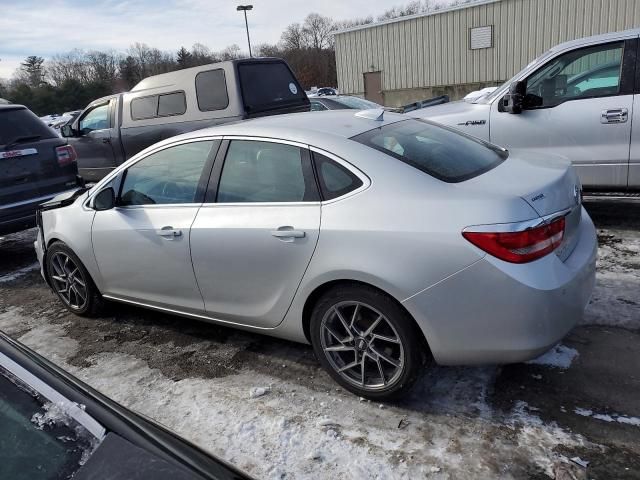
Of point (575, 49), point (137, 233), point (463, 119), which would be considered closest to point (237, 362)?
point (137, 233)

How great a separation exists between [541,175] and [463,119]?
3.28 metres

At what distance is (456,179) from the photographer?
283 centimetres

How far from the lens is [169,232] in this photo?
3.54m

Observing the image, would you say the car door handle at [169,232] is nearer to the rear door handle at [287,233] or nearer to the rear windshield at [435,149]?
the rear door handle at [287,233]

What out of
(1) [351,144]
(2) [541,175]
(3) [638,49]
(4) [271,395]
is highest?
(3) [638,49]

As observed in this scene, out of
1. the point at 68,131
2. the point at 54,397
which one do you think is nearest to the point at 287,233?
the point at 54,397

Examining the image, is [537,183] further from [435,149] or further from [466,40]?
[466,40]

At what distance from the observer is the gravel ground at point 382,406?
250 centimetres

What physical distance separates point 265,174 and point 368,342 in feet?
3.84

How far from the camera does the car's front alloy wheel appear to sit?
2.74 m

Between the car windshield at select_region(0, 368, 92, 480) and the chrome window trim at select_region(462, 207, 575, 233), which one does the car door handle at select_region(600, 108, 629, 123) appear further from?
the car windshield at select_region(0, 368, 92, 480)

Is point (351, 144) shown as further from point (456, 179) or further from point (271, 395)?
point (271, 395)

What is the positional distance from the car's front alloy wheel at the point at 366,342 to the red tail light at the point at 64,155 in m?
4.99

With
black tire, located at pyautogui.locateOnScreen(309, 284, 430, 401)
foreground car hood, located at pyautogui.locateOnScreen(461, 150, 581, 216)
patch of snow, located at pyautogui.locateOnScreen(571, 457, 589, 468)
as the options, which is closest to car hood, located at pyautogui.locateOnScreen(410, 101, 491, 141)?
foreground car hood, located at pyautogui.locateOnScreen(461, 150, 581, 216)
